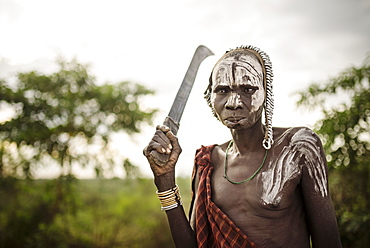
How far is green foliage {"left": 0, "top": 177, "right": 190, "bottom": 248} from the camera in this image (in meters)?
5.53

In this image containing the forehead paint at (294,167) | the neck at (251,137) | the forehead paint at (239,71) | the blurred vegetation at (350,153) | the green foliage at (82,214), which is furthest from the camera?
the green foliage at (82,214)

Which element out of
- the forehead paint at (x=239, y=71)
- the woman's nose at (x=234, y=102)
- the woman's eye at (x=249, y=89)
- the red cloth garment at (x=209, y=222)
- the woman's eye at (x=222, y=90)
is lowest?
the red cloth garment at (x=209, y=222)

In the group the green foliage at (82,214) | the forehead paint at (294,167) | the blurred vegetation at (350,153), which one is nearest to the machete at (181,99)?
the forehead paint at (294,167)

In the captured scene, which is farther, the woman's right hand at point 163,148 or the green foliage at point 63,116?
the green foliage at point 63,116

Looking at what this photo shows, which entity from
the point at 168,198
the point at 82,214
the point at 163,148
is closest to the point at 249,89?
the point at 163,148

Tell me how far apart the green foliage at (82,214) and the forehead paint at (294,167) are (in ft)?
14.9

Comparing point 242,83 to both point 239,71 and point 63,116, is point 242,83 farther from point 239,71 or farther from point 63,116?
point 63,116

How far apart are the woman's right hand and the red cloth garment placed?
0.30m

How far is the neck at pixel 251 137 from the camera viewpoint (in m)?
2.09

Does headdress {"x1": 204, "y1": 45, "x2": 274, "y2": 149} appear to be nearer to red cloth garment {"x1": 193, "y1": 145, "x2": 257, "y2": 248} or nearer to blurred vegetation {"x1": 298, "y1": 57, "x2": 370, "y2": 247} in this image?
red cloth garment {"x1": 193, "y1": 145, "x2": 257, "y2": 248}

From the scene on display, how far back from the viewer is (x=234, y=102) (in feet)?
6.22

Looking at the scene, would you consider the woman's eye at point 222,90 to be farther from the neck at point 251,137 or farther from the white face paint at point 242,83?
the neck at point 251,137

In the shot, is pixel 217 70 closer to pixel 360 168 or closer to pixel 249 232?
pixel 249 232

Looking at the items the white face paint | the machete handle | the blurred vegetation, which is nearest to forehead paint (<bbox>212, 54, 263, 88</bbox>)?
the white face paint
